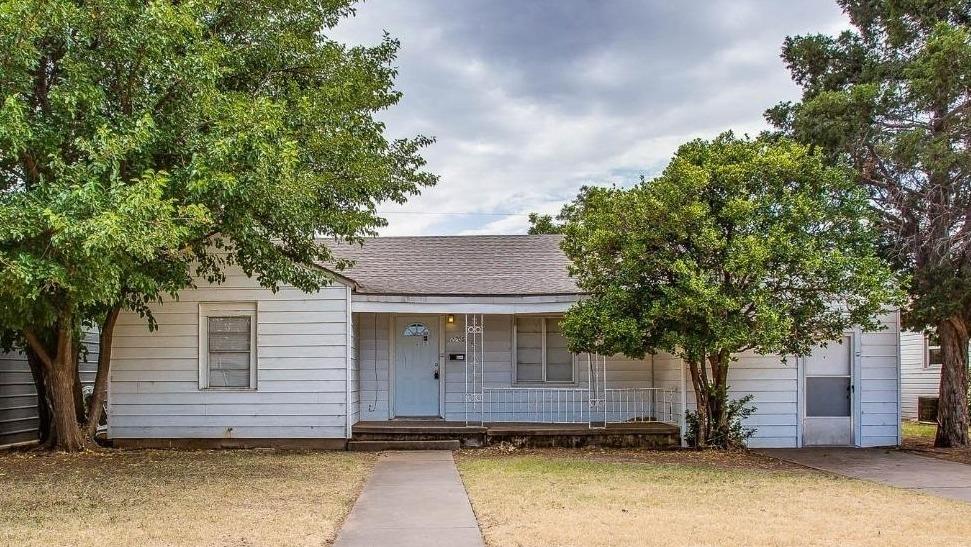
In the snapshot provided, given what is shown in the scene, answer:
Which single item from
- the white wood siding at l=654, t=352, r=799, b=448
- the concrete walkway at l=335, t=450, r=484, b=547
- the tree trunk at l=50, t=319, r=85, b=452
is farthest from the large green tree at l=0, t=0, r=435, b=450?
the white wood siding at l=654, t=352, r=799, b=448

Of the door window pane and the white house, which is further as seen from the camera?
the door window pane

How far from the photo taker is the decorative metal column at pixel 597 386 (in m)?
12.9

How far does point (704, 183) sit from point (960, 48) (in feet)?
12.8

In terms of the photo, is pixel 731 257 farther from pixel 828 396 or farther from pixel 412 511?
pixel 412 511

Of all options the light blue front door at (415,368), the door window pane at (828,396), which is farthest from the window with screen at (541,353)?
the door window pane at (828,396)

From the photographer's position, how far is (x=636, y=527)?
6480mm

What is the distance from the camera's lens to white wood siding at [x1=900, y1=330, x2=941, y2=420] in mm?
19453

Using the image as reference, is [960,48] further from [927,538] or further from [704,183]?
[927,538]

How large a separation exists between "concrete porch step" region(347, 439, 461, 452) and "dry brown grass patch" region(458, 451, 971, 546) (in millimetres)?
1403

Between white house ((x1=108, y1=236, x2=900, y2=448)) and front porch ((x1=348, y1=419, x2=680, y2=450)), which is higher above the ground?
white house ((x1=108, y1=236, x2=900, y2=448))

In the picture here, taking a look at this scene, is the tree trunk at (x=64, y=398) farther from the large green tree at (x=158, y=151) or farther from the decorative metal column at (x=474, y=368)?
the decorative metal column at (x=474, y=368)

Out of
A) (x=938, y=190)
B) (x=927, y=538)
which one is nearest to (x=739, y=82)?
(x=938, y=190)

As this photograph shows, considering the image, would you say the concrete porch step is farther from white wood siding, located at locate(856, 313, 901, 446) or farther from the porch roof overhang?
white wood siding, located at locate(856, 313, 901, 446)

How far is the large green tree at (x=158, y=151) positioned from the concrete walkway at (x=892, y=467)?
7.66 meters
